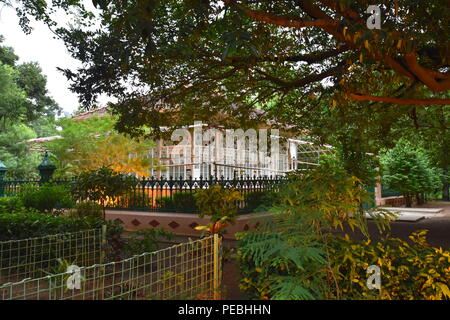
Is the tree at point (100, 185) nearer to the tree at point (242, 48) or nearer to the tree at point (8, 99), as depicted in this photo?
the tree at point (242, 48)

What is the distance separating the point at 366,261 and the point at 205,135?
47.7ft

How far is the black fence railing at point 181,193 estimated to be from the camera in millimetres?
10617

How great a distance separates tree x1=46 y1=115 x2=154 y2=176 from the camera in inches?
628

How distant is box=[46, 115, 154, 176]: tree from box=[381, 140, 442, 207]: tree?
1474cm

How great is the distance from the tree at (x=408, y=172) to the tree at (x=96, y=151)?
48.4 feet

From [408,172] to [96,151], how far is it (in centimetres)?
1818

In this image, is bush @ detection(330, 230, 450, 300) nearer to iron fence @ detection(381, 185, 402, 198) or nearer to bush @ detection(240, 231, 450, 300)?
bush @ detection(240, 231, 450, 300)

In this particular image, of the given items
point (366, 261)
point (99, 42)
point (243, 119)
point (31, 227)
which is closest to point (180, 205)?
point (243, 119)

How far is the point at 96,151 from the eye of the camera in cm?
1598
